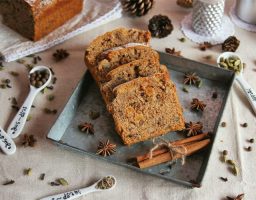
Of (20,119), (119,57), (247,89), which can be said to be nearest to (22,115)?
(20,119)

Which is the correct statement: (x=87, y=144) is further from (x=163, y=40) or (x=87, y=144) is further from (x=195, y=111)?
(x=163, y=40)

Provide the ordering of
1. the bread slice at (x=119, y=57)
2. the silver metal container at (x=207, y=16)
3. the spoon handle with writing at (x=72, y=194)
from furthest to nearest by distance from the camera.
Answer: the silver metal container at (x=207, y=16), the bread slice at (x=119, y=57), the spoon handle with writing at (x=72, y=194)

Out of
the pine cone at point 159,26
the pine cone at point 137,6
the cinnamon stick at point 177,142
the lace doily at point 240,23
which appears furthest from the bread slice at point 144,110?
the lace doily at point 240,23

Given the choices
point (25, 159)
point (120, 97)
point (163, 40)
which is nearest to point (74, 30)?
point (163, 40)

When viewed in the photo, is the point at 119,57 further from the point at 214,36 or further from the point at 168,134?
the point at 214,36

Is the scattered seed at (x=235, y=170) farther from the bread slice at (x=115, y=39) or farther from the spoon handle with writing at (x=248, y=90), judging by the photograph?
the bread slice at (x=115, y=39)

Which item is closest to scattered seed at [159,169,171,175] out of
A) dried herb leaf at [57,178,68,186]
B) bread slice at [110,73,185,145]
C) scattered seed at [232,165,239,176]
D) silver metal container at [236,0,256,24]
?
bread slice at [110,73,185,145]
